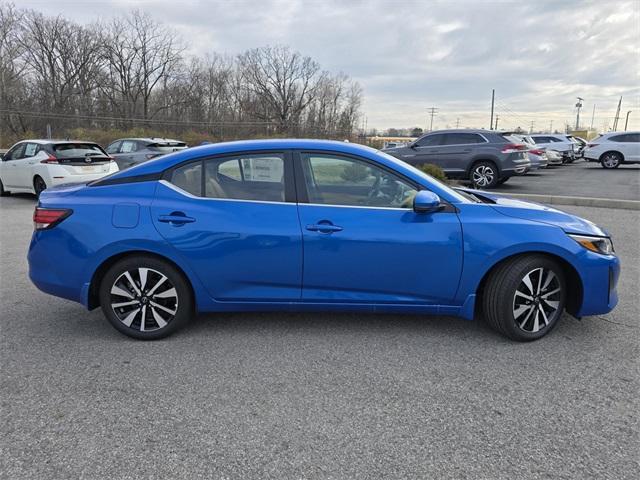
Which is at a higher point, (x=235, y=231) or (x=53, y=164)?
(x=53, y=164)

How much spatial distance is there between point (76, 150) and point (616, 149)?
77.6ft

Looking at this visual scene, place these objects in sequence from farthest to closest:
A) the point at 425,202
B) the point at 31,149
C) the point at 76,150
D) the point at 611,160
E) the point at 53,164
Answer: the point at 611,160 < the point at 31,149 < the point at 76,150 < the point at 53,164 < the point at 425,202

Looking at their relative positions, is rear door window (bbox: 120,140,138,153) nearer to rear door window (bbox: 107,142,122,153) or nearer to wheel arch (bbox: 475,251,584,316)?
rear door window (bbox: 107,142,122,153)

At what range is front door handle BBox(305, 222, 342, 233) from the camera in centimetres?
336

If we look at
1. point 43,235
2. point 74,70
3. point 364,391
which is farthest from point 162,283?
point 74,70

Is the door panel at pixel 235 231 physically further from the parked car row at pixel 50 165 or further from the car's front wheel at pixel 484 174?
the car's front wheel at pixel 484 174

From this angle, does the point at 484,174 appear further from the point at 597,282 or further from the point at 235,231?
the point at 235,231

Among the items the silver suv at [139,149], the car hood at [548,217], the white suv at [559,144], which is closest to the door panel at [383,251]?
the car hood at [548,217]

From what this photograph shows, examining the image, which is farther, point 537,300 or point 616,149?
point 616,149

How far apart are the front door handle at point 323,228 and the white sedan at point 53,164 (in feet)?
28.5

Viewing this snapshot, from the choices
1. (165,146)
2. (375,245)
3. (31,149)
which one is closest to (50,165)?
(31,149)

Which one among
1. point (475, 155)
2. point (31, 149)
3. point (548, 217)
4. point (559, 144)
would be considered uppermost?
point (559, 144)

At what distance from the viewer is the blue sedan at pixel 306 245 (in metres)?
3.37

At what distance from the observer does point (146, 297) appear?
352cm
